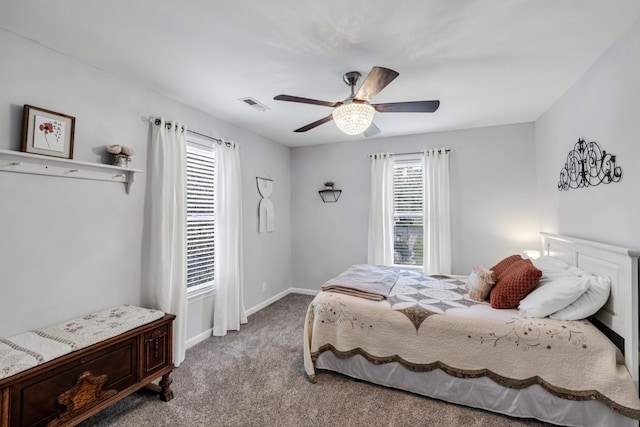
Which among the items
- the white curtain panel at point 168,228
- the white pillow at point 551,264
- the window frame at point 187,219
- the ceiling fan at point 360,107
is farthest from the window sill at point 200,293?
the white pillow at point 551,264

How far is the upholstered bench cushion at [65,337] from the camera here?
1.50 metres

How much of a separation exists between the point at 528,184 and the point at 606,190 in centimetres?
165

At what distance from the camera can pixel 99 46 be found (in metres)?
1.99

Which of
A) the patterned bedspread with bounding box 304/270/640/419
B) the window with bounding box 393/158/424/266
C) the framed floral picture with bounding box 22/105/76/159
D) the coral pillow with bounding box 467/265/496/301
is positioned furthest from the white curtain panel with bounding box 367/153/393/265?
the framed floral picture with bounding box 22/105/76/159

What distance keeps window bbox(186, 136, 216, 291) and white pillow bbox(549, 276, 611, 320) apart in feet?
10.7

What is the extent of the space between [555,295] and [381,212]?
8.07ft

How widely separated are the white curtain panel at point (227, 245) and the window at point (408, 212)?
2369 mm

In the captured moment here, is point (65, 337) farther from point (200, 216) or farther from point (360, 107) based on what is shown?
point (360, 107)

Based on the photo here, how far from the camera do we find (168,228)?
105 inches

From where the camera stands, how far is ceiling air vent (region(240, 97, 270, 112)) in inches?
114

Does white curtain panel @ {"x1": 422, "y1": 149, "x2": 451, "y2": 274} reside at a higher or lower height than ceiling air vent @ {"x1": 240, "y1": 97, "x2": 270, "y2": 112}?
lower

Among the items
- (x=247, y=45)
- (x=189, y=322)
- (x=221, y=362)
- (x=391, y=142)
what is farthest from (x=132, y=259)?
(x=391, y=142)

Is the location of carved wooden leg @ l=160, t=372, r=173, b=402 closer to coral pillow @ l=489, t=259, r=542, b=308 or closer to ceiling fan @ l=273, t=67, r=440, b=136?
ceiling fan @ l=273, t=67, r=440, b=136

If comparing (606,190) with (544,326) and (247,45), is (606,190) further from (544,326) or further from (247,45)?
(247,45)
